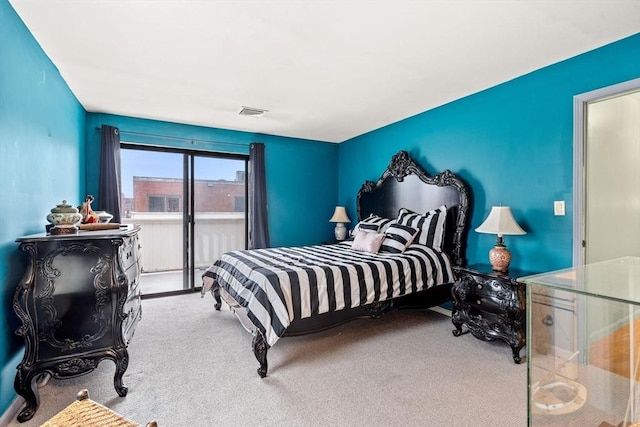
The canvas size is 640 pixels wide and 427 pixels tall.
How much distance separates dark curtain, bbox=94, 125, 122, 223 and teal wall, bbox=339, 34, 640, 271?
13.1ft

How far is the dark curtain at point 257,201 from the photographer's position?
187 inches

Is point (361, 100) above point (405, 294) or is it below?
above

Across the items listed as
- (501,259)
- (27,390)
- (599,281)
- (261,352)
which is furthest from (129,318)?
(501,259)

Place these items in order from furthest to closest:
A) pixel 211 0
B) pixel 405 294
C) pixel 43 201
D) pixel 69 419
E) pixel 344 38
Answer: pixel 405 294 < pixel 43 201 < pixel 344 38 < pixel 211 0 < pixel 69 419

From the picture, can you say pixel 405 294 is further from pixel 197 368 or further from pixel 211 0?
pixel 211 0

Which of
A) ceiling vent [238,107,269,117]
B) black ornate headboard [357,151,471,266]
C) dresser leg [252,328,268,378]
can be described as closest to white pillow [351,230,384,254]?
black ornate headboard [357,151,471,266]

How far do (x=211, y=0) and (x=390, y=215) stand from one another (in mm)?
3317

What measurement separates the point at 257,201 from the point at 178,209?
3.80 ft

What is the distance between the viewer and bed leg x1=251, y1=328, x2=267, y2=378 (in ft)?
7.21

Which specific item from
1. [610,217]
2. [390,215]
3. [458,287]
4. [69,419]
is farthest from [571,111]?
[69,419]

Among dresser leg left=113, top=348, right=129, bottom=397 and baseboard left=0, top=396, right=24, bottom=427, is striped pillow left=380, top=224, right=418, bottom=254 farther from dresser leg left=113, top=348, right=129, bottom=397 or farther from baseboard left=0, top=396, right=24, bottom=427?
baseboard left=0, top=396, right=24, bottom=427

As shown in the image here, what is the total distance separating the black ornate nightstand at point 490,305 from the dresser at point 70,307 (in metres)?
2.77

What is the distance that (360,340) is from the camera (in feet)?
9.20

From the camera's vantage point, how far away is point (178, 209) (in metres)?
4.50
